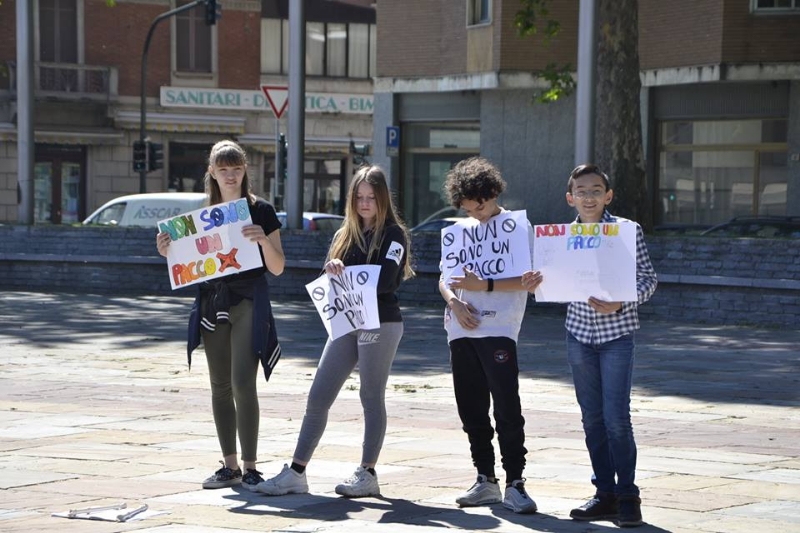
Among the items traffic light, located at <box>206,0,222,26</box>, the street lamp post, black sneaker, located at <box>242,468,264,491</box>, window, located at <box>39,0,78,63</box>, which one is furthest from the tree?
window, located at <box>39,0,78,63</box>

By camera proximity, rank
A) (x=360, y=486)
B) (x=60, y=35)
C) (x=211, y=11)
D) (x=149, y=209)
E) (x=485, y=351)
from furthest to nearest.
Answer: (x=60, y=35) < (x=211, y=11) < (x=149, y=209) < (x=360, y=486) < (x=485, y=351)

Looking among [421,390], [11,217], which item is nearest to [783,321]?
[421,390]

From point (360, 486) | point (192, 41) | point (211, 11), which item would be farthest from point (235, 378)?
point (192, 41)

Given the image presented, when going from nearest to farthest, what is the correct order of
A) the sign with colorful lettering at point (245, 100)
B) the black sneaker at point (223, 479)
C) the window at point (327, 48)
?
1. the black sneaker at point (223, 479)
2. the sign with colorful lettering at point (245, 100)
3. the window at point (327, 48)

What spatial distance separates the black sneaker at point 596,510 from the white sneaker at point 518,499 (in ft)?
0.68

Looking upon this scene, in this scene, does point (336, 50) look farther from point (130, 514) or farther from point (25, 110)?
point (130, 514)

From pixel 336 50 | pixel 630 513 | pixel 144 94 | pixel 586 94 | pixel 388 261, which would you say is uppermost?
pixel 336 50

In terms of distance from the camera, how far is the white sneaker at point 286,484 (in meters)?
7.55

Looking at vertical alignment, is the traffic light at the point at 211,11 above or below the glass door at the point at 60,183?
above

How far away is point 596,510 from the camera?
6.90 meters

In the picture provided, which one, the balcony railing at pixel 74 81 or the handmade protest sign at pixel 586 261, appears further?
the balcony railing at pixel 74 81

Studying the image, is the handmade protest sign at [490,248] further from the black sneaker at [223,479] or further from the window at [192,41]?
the window at [192,41]

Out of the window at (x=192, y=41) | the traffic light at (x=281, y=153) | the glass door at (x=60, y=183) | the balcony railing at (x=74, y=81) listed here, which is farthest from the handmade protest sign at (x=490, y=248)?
the window at (x=192, y=41)

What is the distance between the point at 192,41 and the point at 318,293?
1652 inches
